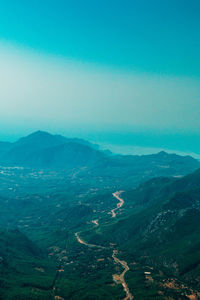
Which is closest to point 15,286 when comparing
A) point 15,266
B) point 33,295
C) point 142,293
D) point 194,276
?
point 33,295

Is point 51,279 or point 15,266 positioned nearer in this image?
point 51,279

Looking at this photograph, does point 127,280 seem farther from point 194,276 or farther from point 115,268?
point 194,276

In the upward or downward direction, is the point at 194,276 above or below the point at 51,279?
above

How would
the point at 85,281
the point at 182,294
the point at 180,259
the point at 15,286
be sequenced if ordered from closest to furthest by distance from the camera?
the point at 182,294
the point at 15,286
the point at 85,281
the point at 180,259

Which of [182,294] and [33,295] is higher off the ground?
[182,294]

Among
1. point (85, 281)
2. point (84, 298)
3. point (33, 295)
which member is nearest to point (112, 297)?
point (84, 298)

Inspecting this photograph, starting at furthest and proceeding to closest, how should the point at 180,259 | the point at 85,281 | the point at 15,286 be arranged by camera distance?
1. the point at 180,259
2. the point at 85,281
3. the point at 15,286

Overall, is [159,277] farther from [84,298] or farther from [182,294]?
[84,298]

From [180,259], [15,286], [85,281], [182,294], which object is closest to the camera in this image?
[182,294]

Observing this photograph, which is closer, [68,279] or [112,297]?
[112,297]

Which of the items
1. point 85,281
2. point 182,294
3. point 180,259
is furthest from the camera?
point 180,259
